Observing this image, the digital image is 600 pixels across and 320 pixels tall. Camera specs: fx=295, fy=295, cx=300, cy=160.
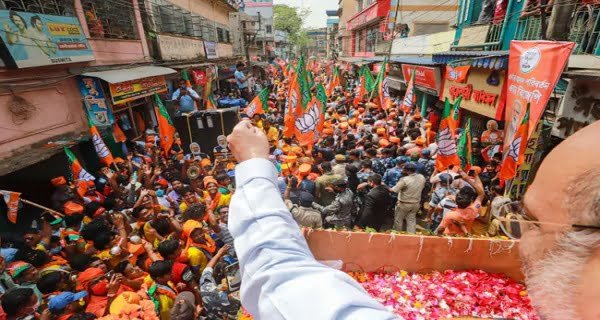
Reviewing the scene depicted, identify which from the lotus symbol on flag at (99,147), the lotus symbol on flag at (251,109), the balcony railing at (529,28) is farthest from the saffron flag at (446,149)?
the lotus symbol on flag at (99,147)

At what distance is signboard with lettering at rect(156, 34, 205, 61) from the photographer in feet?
43.3

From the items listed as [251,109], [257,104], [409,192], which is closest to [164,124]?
[251,109]

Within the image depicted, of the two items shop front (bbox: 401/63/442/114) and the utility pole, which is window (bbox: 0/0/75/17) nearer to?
shop front (bbox: 401/63/442/114)

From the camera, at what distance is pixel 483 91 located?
9508mm

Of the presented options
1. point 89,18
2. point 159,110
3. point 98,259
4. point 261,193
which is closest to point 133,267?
point 98,259

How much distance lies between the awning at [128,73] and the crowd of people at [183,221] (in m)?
2.45

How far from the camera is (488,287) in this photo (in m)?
3.32

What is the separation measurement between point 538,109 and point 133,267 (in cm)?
600

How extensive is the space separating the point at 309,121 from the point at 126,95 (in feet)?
21.9

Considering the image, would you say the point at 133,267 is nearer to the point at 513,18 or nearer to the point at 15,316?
the point at 15,316

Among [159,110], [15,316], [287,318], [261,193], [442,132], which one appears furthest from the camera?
[159,110]

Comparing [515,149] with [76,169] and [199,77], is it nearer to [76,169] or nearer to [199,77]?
[76,169]

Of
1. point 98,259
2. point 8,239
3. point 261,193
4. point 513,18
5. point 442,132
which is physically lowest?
point 8,239

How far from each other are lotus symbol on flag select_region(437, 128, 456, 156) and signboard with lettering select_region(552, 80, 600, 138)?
2341 millimetres
